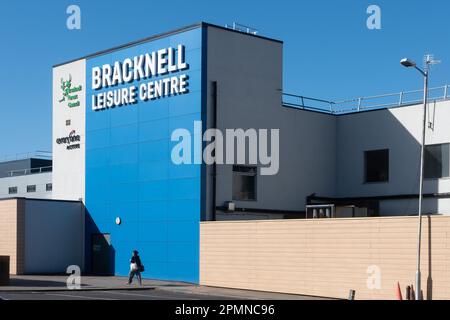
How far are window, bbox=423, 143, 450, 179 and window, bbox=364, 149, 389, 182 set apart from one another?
7.27 ft

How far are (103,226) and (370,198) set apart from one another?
45.8 feet

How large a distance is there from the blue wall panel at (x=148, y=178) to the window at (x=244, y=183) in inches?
91.2

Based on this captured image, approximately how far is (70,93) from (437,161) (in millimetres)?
20097

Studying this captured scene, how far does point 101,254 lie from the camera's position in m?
38.1

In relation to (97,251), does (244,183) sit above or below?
above

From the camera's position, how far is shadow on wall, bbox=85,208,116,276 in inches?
1473

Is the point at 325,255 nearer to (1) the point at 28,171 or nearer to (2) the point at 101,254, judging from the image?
(2) the point at 101,254

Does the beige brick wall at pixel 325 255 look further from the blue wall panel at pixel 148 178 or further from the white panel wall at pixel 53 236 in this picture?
the white panel wall at pixel 53 236

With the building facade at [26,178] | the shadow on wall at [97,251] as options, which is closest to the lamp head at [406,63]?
the shadow on wall at [97,251]

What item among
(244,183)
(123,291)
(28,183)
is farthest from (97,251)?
(28,183)

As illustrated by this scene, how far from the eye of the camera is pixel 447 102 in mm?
33875

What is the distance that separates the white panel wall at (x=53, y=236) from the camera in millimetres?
37688
